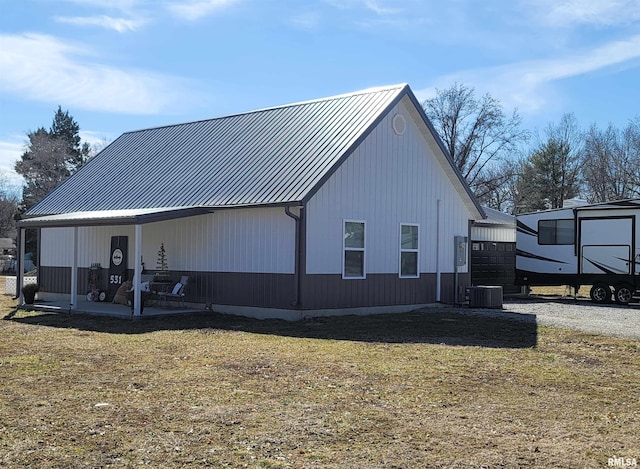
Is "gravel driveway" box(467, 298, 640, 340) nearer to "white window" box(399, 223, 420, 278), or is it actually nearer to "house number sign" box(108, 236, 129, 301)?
"white window" box(399, 223, 420, 278)

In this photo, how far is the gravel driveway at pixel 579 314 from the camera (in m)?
14.7

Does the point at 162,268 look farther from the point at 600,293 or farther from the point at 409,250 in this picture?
the point at 600,293

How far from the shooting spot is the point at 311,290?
15992 millimetres

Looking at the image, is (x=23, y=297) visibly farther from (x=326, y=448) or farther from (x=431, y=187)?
(x=326, y=448)

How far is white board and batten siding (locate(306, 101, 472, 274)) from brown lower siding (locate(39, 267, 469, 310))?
A: 1.07ft

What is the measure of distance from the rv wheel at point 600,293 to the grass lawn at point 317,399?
9.75 metres

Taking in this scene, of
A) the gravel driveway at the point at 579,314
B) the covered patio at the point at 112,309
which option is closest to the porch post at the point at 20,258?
the covered patio at the point at 112,309

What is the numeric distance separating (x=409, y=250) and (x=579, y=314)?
452 cm

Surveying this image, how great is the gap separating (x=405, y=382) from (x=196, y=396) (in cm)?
259

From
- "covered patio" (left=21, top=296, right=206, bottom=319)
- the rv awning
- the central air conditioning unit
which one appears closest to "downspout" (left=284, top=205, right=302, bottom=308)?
the rv awning

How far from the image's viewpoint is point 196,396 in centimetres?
802

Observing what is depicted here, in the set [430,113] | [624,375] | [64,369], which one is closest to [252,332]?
[64,369]

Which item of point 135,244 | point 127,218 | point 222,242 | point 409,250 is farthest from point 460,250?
point 127,218

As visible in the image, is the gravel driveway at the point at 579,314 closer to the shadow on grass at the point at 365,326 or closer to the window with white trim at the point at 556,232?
the shadow on grass at the point at 365,326
